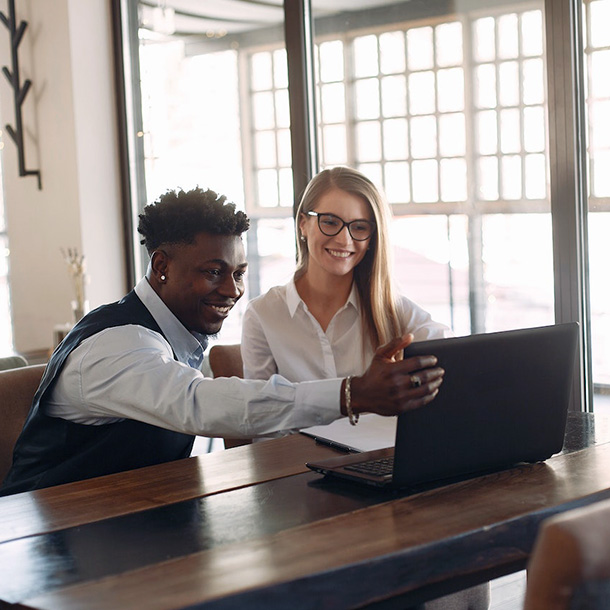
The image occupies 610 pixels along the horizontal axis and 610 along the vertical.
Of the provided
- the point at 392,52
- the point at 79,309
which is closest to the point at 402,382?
the point at 392,52

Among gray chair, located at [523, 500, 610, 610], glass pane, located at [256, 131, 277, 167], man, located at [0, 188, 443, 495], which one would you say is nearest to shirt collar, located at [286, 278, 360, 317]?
man, located at [0, 188, 443, 495]

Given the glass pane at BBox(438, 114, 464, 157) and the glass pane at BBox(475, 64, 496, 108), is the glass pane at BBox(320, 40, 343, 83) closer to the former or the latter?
the glass pane at BBox(438, 114, 464, 157)

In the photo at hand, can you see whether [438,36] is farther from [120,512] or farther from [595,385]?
[120,512]

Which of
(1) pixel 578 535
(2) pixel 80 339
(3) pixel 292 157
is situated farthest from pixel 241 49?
(1) pixel 578 535

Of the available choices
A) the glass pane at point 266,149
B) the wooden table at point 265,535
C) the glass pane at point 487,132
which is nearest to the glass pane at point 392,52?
the glass pane at point 487,132

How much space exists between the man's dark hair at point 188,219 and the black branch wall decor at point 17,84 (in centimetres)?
281

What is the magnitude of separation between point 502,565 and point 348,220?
52.2 inches

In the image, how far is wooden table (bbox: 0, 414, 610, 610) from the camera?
1088 millimetres

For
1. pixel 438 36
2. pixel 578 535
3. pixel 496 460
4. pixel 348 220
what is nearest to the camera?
pixel 578 535

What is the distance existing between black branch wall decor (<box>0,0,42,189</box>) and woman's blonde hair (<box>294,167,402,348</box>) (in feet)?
7.89

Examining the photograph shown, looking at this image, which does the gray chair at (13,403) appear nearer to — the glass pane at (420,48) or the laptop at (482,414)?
the laptop at (482,414)

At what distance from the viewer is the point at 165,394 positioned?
1.64m

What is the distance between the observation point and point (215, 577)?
1.10 meters

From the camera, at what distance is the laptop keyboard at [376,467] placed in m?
1.52
